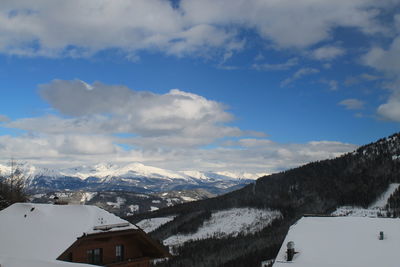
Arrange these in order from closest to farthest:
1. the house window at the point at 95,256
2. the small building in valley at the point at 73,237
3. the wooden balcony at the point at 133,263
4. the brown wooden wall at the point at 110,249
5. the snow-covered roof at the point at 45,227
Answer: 1. the snow-covered roof at the point at 45,227
2. the small building in valley at the point at 73,237
3. the brown wooden wall at the point at 110,249
4. the house window at the point at 95,256
5. the wooden balcony at the point at 133,263

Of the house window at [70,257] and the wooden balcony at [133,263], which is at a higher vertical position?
the house window at [70,257]

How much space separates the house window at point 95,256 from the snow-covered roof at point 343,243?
22.1 m

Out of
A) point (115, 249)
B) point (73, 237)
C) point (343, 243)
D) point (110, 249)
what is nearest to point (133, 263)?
point (115, 249)

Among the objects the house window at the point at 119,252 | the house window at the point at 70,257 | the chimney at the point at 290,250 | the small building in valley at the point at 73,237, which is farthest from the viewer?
the chimney at the point at 290,250

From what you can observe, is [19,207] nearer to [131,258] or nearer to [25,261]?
[131,258]

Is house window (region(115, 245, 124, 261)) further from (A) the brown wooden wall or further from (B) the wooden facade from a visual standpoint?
(A) the brown wooden wall

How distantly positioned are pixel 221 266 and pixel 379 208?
9050 centimetres

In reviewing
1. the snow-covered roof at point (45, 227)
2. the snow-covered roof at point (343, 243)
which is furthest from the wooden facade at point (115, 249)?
the snow-covered roof at point (343, 243)

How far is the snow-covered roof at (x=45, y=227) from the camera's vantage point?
2169 centimetres

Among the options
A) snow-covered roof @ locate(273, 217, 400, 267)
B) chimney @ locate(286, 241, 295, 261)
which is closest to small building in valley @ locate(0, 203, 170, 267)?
chimney @ locate(286, 241, 295, 261)

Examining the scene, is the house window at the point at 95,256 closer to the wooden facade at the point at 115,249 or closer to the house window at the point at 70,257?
the wooden facade at the point at 115,249

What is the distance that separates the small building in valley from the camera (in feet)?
72.2

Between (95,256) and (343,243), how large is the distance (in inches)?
1250

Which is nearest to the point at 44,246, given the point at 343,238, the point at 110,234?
the point at 110,234
